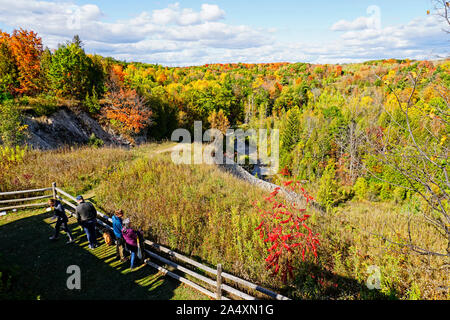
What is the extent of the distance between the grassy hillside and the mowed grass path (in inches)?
26.5

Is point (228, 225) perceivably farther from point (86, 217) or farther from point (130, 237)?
point (86, 217)

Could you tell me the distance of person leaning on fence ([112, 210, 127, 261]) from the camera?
6.87 m

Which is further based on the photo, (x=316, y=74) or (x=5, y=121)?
(x=316, y=74)

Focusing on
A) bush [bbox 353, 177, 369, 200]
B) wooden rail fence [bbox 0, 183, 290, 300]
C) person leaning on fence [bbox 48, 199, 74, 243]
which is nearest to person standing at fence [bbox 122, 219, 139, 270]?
wooden rail fence [bbox 0, 183, 290, 300]

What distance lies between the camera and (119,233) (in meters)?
6.89

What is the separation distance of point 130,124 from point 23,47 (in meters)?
14.0

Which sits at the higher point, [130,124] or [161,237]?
[130,124]

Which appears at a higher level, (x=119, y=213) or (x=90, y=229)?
(x=119, y=213)

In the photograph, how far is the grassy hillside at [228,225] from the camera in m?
5.88

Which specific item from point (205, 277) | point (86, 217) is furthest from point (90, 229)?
point (205, 277)

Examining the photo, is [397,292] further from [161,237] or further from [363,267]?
[161,237]

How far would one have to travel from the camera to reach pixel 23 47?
25.4m

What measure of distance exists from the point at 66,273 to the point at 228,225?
4.92 meters
